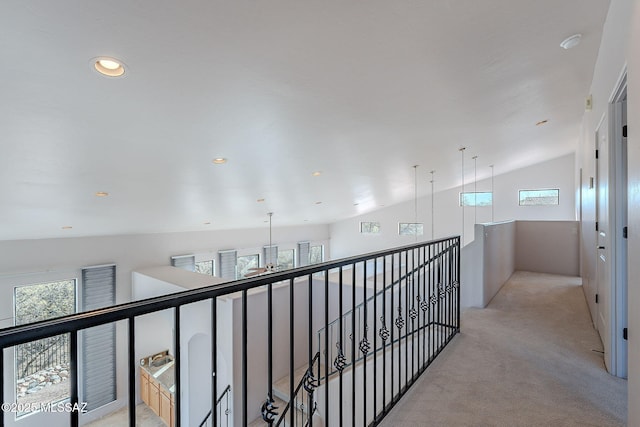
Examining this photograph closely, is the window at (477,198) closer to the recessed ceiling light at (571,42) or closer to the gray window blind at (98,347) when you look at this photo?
the recessed ceiling light at (571,42)

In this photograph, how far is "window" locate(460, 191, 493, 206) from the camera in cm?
928

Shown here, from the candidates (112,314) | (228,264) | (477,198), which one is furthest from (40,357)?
(477,198)

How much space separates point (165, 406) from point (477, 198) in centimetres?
953

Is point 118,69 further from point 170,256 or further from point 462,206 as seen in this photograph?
point 462,206

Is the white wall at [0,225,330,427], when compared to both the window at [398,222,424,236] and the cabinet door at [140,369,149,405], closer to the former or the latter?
the cabinet door at [140,369,149,405]

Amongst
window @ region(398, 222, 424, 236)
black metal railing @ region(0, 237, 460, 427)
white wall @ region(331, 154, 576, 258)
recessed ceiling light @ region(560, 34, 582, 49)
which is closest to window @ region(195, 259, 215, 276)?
black metal railing @ region(0, 237, 460, 427)

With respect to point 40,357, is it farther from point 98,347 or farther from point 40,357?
point 98,347

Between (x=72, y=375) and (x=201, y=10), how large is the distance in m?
1.68

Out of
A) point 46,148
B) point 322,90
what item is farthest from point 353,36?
point 46,148

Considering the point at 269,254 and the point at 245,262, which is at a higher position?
the point at 269,254

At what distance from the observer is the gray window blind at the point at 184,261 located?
7.39 m

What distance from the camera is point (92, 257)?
621 centimetres

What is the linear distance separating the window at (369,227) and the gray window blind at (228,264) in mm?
4950

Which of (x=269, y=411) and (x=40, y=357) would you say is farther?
(x=40, y=357)
